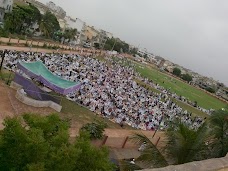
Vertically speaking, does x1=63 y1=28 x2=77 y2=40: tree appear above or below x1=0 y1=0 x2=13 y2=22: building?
below

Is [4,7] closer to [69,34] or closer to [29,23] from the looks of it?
[29,23]

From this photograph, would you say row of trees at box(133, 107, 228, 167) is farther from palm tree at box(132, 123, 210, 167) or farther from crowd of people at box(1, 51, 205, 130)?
crowd of people at box(1, 51, 205, 130)

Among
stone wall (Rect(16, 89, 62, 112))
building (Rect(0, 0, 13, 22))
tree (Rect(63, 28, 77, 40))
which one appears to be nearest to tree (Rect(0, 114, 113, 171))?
stone wall (Rect(16, 89, 62, 112))

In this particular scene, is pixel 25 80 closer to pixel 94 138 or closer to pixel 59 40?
pixel 94 138

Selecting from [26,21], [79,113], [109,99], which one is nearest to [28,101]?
[79,113]

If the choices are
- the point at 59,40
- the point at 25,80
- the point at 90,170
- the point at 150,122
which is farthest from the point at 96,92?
the point at 59,40

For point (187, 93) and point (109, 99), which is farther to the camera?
point (187, 93)

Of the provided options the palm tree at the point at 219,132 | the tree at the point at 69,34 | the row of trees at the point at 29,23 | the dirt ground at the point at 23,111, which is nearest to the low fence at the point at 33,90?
the dirt ground at the point at 23,111

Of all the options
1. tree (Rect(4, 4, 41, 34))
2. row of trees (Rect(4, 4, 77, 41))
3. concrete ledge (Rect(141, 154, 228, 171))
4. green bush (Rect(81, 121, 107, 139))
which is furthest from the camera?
row of trees (Rect(4, 4, 77, 41))
